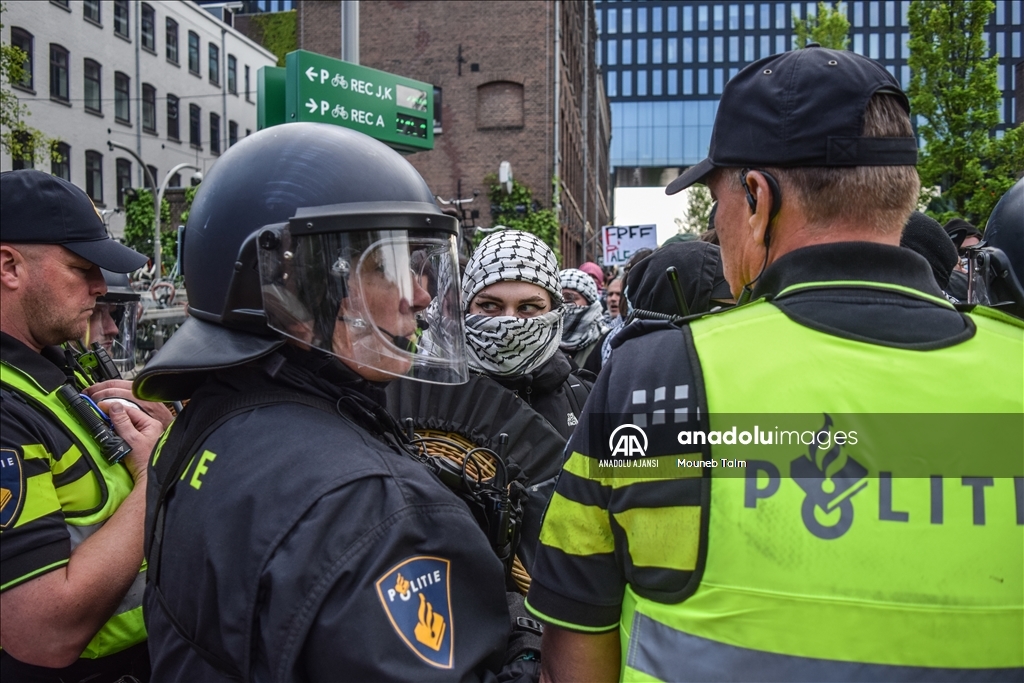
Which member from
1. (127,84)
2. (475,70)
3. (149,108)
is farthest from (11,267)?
(149,108)

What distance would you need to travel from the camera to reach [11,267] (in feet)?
7.26

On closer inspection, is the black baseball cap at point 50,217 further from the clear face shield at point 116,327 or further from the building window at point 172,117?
the building window at point 172,117

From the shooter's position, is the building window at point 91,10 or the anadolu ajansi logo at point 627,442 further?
the building window at point 91,10

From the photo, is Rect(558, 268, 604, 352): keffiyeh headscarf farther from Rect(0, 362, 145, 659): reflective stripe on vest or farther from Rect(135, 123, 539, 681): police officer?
Rect(135, 123, 539, 681): police officer

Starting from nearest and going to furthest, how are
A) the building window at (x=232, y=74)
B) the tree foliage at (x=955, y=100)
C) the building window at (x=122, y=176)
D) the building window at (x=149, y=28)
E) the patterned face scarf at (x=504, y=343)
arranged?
the patterned face scarf at (x=504, y=343) < the tree foliage at (x=955, y=100) < the building window at (x=122, y=176) < the building window at (x=149, y=28) < the building window at (x=232, y=74)

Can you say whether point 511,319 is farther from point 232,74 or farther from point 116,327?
point 232,74

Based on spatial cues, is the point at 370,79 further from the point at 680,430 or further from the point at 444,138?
the point at 444,138

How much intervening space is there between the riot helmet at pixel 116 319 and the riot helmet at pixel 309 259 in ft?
6.93

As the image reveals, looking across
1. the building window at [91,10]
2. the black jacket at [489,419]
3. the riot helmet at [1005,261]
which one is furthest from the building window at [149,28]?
the riot helmet at [1005,261]

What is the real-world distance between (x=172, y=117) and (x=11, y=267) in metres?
38.8

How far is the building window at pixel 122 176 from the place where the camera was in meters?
33.7

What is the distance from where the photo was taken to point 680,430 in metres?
1.34

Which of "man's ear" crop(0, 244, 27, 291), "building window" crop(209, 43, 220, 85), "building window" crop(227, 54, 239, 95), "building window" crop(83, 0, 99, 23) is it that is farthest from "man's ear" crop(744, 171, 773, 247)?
"building window" crop(227, 54, 239, 95)

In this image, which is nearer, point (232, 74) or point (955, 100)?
point (955, 100)
